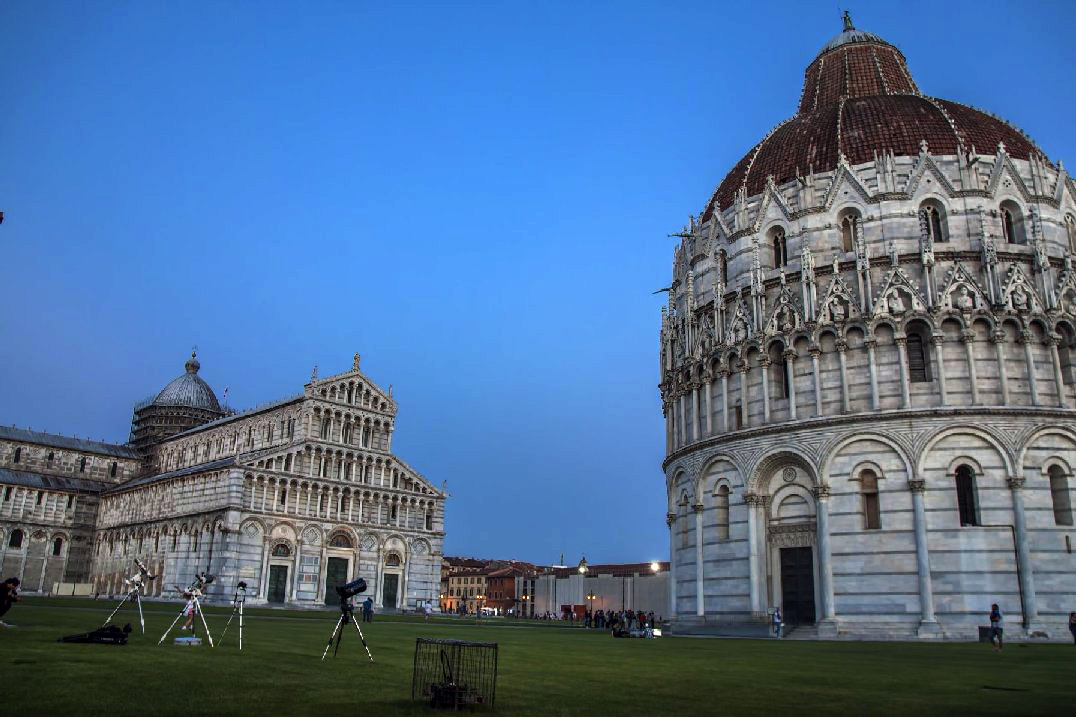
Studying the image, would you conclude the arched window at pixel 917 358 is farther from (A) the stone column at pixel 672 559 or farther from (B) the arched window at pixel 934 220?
(A) the stone column at pixel 672 559

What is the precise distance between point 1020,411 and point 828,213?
11.7 m

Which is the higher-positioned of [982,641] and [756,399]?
[756,399]

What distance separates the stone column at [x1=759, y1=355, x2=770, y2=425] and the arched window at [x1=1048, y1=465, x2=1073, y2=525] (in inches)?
433

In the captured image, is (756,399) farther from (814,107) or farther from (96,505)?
(96,505)

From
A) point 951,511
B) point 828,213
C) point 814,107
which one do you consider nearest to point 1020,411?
point 951,511

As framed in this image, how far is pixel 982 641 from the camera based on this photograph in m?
29.8

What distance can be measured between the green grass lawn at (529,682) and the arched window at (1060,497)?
13.3 meters

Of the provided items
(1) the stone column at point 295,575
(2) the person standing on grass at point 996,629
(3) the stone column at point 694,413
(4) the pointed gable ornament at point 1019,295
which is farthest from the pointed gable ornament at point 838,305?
(1) the stone column at point 295,575

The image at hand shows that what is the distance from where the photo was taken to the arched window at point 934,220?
36531 millimetres

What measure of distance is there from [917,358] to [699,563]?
13.1 m

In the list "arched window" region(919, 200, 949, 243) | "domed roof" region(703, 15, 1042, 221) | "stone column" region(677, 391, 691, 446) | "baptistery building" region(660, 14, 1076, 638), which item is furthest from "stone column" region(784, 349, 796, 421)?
"domed roof" region(703, 15, 1042, 221)

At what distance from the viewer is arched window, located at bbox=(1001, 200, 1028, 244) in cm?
3689

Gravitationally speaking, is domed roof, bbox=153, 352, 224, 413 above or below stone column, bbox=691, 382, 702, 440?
above

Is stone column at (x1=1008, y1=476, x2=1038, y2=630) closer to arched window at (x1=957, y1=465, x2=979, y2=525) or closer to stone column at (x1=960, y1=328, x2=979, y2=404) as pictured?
arched window at (x1=957, y1=465, x2=979, y2=525)
